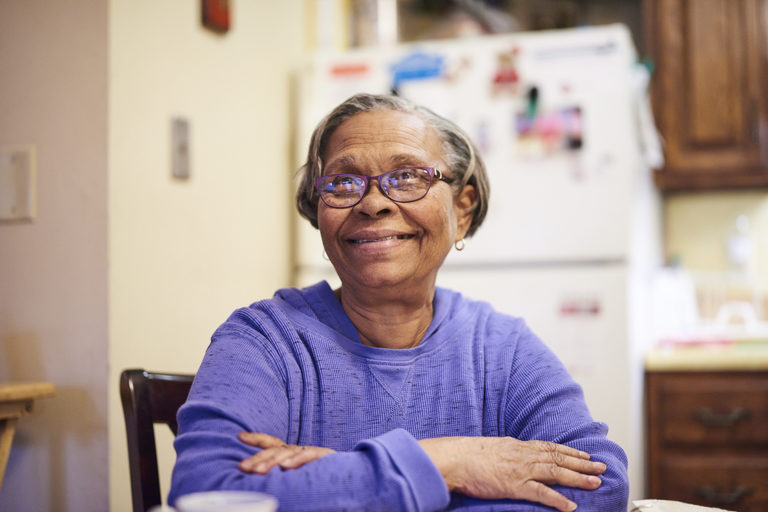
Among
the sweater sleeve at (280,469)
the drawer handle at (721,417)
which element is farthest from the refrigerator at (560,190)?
the sweater sleeve at (280,469)

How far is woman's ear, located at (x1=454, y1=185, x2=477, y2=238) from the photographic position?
1.22 meters

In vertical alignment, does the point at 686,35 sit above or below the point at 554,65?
above

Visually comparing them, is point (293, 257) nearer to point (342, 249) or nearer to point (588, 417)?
point (342, 249)

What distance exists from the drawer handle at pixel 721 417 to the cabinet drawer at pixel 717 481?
108mm

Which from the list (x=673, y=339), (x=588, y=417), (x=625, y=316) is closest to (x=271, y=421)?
(x=588, y=417)

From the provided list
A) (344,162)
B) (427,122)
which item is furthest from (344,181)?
(427,122)

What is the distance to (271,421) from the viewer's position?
3.08 ft

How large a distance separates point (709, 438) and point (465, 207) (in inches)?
57.7

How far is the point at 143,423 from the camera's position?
1096 millimetres

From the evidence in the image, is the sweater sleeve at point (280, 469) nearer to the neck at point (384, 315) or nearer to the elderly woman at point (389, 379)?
the elderly woman at point (389, 379)

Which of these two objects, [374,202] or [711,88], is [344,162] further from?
[711,88]

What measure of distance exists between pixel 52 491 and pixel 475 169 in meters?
1.06

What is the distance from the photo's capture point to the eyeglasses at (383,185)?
3.57ft

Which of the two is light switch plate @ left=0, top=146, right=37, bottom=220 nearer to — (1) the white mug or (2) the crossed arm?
(2) the crossed arm
